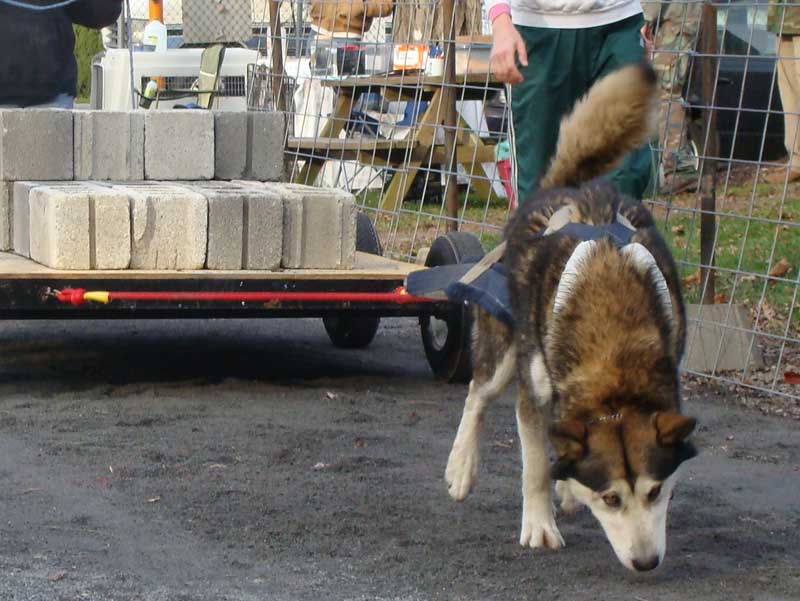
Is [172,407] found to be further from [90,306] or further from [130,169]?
[130,169]

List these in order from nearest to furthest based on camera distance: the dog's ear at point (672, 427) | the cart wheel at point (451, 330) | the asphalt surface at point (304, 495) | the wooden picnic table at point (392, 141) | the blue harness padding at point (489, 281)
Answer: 1. the dog's ear at point (672, 427)
2. the asphalt surface at point (304, 495)
3. the blue harness padding at point (489, 281)
4. the cart wheel at point (451, 330)
5. the wooden picnic table at point (392, 141)

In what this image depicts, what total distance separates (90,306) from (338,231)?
1188 mm

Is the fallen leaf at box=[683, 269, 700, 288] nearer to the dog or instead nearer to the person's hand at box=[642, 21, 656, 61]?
the person's hand at box=[642, 21, 656, 61]

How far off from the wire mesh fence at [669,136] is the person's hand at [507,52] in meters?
2.04

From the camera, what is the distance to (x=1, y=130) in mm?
6176

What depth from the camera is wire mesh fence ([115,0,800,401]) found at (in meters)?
6.60

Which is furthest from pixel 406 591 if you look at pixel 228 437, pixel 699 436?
pixel 699 436

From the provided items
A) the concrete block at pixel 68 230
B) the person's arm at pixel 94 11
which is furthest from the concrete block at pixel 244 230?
the person's arm at pixel 94 11

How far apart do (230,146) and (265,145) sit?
0.22 meters

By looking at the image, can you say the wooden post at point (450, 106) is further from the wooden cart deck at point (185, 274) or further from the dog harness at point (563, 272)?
the dog harness at point (563, 272)

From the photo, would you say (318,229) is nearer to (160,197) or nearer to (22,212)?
(160,197)

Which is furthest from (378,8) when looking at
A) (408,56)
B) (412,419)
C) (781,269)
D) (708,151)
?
(412,419)

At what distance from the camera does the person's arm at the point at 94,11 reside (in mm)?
7441

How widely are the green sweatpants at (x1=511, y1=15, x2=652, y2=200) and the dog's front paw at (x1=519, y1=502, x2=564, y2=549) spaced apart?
1.32 meters
